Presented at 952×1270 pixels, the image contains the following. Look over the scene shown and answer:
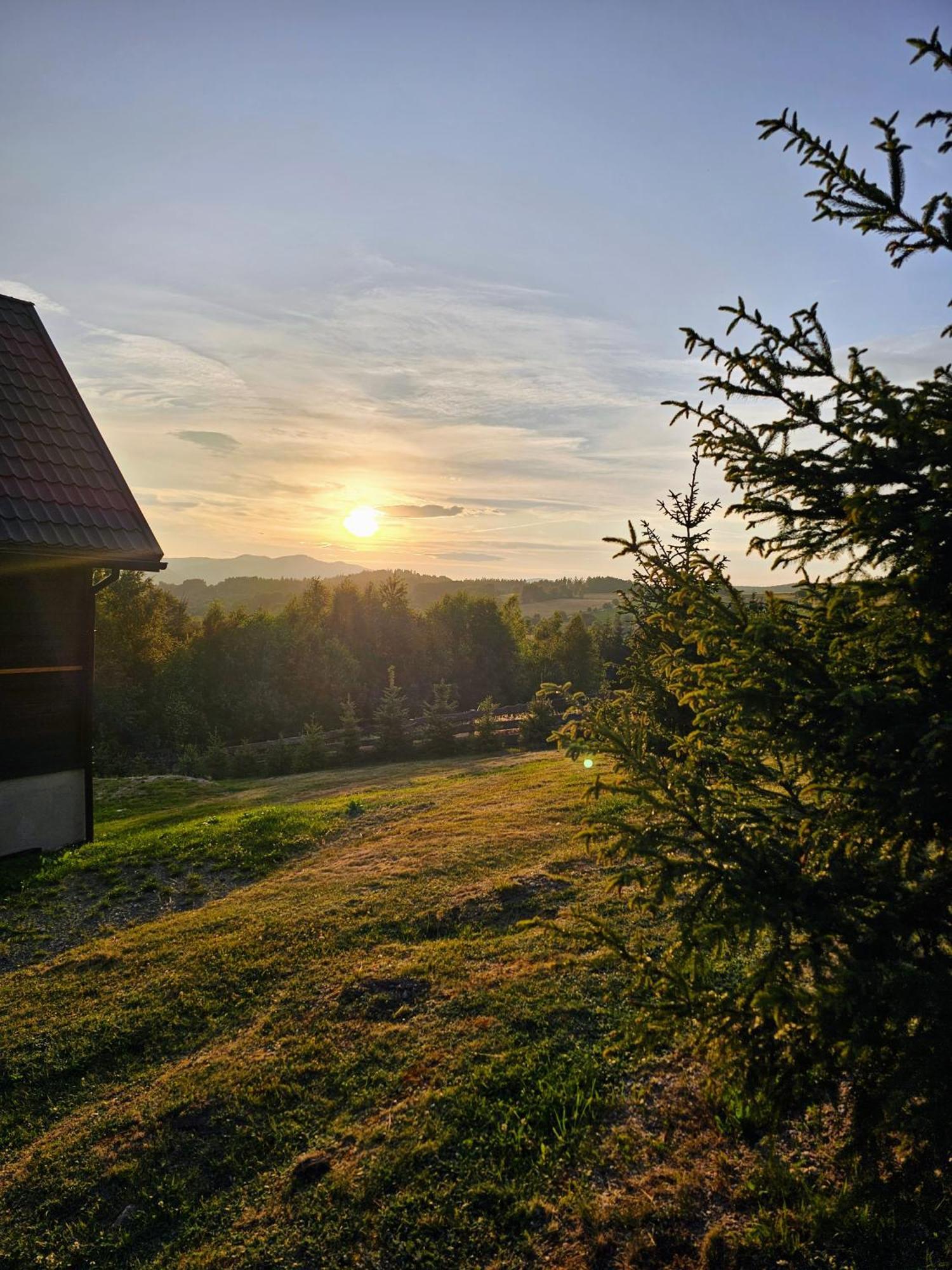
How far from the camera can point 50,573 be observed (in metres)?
10.4

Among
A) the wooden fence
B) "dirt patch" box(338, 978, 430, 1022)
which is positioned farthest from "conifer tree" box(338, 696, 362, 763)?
"dirt patch" box(338, 978, 430, 1022)

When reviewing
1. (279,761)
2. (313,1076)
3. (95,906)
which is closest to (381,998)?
(313,1076)

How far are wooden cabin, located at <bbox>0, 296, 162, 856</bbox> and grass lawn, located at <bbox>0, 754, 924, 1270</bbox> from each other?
186cm

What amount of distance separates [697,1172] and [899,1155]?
3.24ft

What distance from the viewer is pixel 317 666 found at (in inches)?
1998

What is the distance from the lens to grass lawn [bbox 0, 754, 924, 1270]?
353cm

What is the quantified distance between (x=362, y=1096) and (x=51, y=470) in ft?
31.7

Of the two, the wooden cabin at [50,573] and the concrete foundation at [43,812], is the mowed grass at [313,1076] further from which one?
the wooden cabin at [50,573]

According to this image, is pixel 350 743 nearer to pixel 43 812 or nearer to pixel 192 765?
pixel 192 765

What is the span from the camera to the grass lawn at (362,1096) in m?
3.53

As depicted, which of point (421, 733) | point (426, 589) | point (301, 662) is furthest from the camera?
point (426, 589)

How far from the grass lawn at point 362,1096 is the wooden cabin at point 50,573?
1.86 metres

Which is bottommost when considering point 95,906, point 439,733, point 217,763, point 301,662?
point 217,763

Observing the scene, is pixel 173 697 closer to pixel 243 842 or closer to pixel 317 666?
pixel 317 666
